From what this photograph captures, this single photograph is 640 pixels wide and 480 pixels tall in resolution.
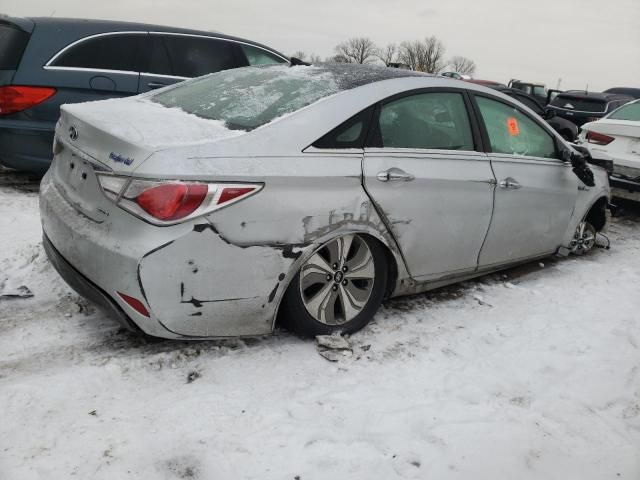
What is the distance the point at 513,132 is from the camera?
3.92 m

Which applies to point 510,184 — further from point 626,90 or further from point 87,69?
point 626,90

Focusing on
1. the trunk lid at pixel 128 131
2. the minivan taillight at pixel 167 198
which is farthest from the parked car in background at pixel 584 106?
the minivan taillight at pixel 167 198

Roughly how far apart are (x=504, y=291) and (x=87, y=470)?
3.02 metres

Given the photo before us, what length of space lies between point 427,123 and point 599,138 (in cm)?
433

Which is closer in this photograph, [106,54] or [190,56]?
[106,54]

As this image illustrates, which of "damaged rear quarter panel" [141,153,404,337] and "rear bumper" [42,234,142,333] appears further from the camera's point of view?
"rear bumper" [42,234,142,333]

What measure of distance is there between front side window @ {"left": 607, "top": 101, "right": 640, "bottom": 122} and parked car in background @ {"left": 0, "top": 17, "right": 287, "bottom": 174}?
18.0 ft

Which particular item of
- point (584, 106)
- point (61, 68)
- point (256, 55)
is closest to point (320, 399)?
point (61, 68)

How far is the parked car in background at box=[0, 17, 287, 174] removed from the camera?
4.89 metres

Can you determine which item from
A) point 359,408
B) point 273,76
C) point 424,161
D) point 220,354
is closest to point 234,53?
point 273,76

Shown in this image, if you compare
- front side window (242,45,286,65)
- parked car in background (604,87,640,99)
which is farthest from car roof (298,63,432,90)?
parked car in background (604,87,640,99)

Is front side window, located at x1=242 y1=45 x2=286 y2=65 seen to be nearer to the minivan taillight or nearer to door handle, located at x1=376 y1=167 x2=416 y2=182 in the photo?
door handle, located at x1=376 y1=167 x2=416 y2=182

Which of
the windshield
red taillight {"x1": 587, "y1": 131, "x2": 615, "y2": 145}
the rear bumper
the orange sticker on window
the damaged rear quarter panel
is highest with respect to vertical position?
the windshield

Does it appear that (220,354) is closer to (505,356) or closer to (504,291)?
(505,356)
